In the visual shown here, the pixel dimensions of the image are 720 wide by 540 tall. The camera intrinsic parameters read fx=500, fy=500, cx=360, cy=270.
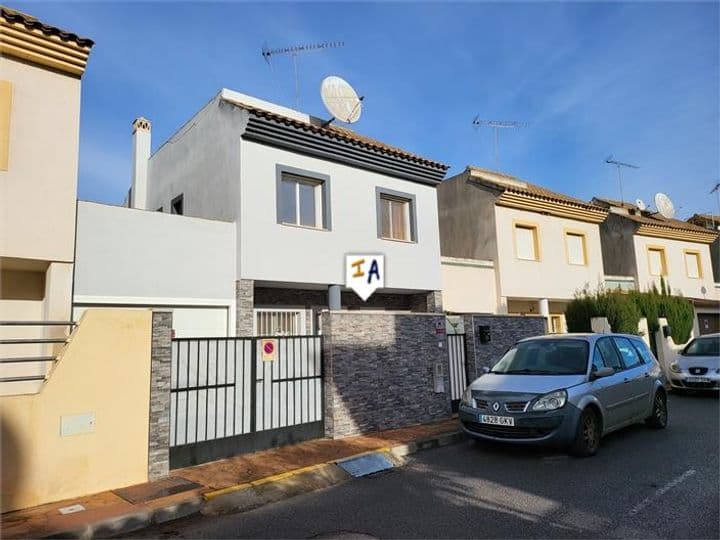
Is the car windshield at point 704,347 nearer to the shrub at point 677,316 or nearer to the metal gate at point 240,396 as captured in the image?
the shrub at point 677,316

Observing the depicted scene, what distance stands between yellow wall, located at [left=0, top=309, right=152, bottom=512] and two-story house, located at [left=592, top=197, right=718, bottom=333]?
19750 millimetres

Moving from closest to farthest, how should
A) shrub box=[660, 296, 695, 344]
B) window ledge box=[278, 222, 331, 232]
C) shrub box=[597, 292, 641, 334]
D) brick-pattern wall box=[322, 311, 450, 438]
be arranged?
brick-pattern wall box=[322, 311, 450, 438] → window ledge box=[278, 222, 331, 232] → shrub box=[597, 292, 641, 334] → shrub box=[660, 296, 695, 344]

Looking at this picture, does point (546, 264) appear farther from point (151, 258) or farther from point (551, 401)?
point (151, 258)

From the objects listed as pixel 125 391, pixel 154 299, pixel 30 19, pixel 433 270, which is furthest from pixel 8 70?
pixel 433 270

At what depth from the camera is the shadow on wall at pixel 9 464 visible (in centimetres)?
496

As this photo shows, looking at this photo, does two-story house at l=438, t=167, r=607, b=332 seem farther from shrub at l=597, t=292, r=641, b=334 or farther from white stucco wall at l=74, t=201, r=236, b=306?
white stucco wall at l=74, t=201, r=236, b=306

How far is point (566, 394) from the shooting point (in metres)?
6.78

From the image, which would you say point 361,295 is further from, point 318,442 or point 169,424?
point 169,424

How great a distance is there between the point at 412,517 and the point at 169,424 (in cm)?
331

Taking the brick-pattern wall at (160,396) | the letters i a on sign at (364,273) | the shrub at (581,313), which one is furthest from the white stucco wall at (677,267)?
the brick-pattern wall at (160,396)

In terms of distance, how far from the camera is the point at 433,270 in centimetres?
1441

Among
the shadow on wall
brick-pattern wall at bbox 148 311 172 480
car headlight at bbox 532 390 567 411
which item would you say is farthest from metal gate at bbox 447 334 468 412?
the shadow on wall

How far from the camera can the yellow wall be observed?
5094mm

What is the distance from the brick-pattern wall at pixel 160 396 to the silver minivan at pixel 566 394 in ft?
13.6
